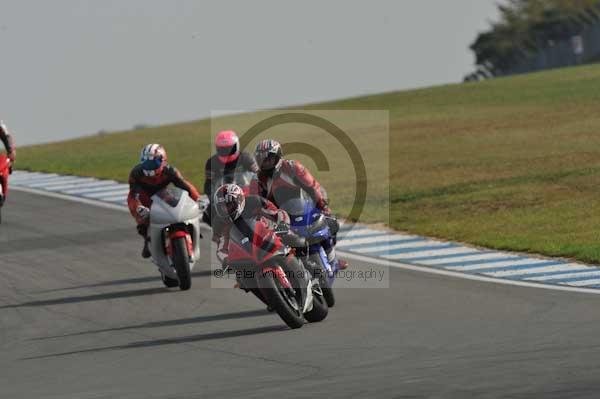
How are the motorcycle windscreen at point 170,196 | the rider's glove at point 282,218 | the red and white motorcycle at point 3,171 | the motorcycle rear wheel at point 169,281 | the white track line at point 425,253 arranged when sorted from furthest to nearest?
1. the red and white motorcycle at point 3,171
2. the white track line at point 425,253
3. the motorcycle rear wheel at point 169,281
4. the motorcycle windscreen at point 170,196
5. the rider's glove at point 282,218

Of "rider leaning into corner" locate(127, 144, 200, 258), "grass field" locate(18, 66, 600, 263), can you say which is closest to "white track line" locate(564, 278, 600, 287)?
"grass field" locate(18, 66, 600, 263)

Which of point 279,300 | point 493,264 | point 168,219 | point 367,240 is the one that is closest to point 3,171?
point 367,240

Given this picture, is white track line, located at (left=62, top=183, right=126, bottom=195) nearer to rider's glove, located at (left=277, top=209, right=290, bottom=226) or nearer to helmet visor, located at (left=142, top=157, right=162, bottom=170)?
helmet visor, located at (left=142, top=157, right=162, bottom=170)

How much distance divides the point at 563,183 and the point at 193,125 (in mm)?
22138

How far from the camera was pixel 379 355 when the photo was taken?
11016 millimetres

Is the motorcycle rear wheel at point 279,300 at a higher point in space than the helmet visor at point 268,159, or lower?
lower

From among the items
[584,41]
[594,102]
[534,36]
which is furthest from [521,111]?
[534,36]

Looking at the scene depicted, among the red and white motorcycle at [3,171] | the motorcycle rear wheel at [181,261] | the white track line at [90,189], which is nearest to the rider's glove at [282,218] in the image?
the motorcycle rear wheel at [181,261]

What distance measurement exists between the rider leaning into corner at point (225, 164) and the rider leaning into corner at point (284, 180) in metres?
1.97

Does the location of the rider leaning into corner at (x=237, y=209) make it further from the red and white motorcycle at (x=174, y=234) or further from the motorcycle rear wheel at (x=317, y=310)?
the red and white motorcycle at (x=174, y=234)

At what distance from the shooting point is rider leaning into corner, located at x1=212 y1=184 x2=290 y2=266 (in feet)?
40.8

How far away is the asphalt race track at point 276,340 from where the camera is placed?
948cm

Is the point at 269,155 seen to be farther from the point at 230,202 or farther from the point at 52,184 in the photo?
the point at 52,184

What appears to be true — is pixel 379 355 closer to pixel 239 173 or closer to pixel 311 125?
pixel 239 173
